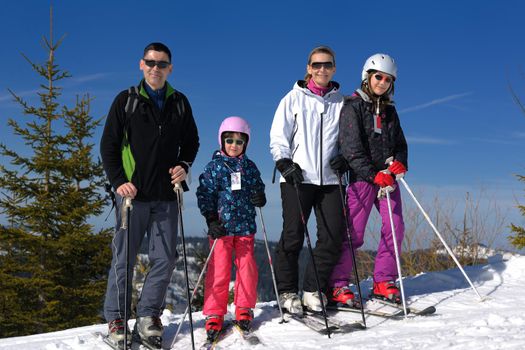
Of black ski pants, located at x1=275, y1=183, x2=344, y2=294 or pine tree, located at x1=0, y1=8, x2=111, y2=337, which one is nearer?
black ski pants, located at x1=275, y1=183, x2=344, y2=294

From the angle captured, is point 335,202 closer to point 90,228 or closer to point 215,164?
point 215,164

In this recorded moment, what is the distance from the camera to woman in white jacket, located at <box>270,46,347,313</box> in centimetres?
489

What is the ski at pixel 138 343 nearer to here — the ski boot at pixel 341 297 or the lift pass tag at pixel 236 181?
the lift pass tag at pixel 236 181

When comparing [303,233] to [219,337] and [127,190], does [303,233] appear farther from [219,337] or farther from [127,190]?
[127,190]

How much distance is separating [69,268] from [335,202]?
12815mm

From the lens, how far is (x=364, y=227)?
201 inches

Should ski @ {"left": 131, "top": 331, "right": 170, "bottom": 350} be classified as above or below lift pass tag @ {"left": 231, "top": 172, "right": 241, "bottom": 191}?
below

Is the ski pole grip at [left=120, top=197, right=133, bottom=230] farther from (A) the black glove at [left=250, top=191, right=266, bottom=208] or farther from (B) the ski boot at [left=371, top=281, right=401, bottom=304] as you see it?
(B) the ski boot at [left=371, top=281, right=401, bottom=304]

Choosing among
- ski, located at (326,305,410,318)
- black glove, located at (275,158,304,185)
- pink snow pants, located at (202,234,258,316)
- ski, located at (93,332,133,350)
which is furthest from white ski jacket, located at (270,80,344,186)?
ski, located at (93,332,133,350)

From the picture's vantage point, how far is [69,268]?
50.9ft

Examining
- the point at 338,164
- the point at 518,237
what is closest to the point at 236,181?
the point at 338,164

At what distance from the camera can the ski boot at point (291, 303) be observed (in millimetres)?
4895

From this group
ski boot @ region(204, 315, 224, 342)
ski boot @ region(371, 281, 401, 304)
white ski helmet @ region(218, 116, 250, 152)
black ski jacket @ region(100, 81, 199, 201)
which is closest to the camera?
black ski jacket @ region(100, 81, 199, 201)

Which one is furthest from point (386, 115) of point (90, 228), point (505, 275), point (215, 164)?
point (90, 228)
